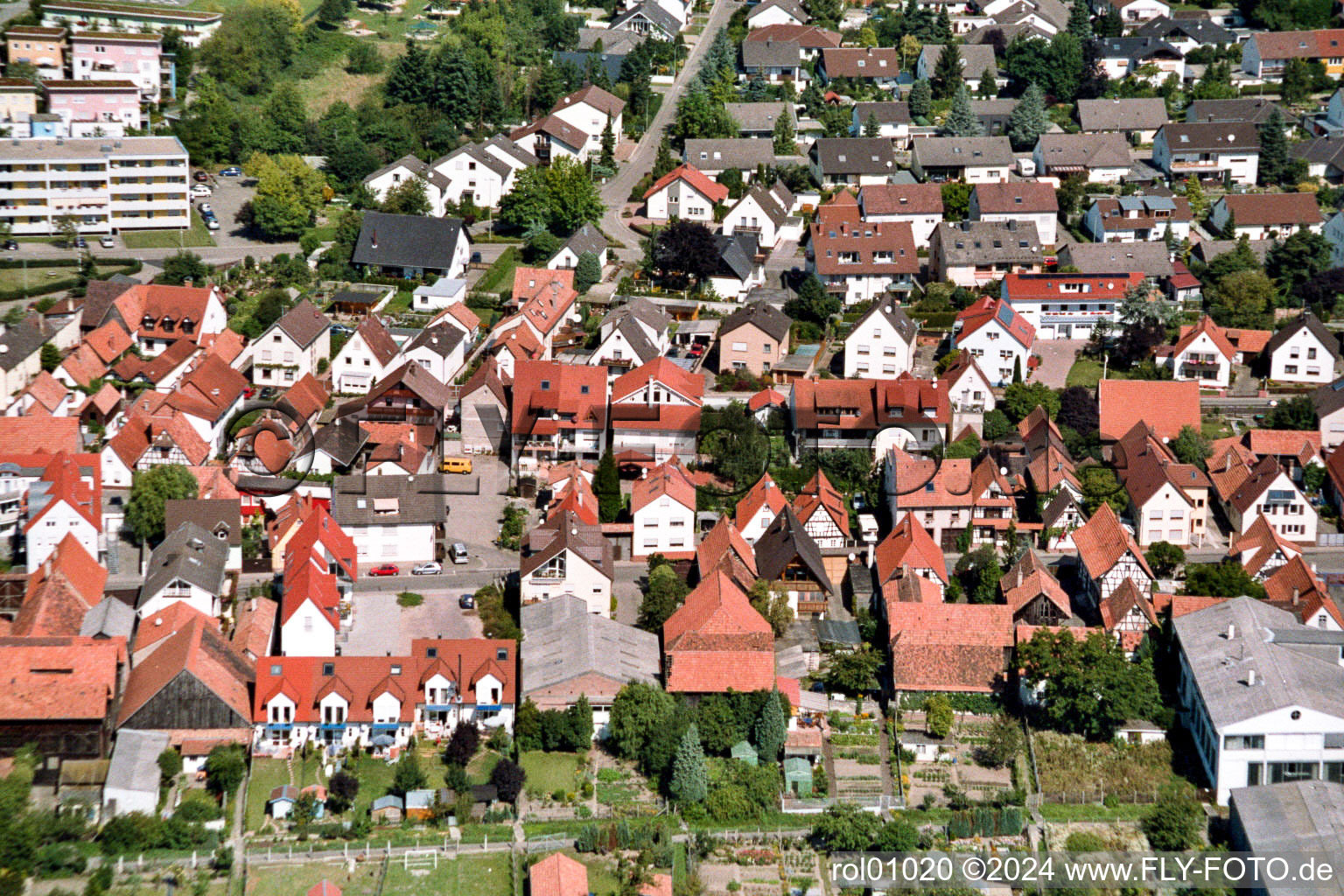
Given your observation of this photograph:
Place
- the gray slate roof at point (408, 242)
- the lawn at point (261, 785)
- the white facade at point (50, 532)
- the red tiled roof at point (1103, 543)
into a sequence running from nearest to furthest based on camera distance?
the lawn at point (261, 785), the red tiled roof at point (1103, 543), the white facade at point (50, 532), the gray slate roof at point (408, 242)

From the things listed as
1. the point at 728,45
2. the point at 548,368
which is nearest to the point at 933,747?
the point at 548,368

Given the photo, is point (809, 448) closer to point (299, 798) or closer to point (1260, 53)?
point (299, 798)

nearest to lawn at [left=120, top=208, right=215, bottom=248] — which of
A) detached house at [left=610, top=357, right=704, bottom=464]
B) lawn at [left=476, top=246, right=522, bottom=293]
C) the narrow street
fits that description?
lawn at [left=476, top=246, right=522, bottom=293]

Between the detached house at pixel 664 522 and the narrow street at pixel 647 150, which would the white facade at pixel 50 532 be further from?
the narrow street at pixel 647 150

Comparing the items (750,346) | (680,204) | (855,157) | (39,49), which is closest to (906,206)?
(855,157)

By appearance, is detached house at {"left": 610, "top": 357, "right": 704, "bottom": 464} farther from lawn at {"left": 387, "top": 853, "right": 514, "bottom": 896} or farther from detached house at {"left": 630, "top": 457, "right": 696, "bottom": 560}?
lawn at {"left": 387, "top": 853, "right": 514, "bottom": 896}

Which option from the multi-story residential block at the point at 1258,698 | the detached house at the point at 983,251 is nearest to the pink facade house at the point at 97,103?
the detached house at the point at 983,251
